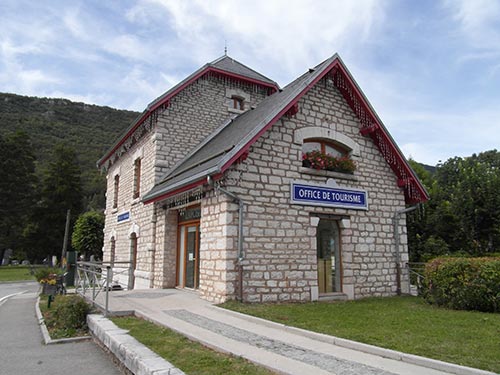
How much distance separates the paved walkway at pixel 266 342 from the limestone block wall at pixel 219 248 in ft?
1.44

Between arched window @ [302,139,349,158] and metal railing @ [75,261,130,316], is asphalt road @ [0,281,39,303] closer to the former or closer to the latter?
metal railing @ [75,261,130,316]

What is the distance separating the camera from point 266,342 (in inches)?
197

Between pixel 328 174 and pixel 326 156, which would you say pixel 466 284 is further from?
pixel 326 156

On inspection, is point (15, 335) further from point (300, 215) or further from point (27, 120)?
point (27, 120)

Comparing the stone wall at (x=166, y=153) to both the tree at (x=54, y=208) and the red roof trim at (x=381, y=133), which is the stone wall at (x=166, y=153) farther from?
the tree at (x=54, y=208)

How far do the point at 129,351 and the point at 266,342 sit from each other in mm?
1713

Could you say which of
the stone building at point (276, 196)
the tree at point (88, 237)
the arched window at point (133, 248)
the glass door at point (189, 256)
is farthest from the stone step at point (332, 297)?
the tree at point (88, 237)

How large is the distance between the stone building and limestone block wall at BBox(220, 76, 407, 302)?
3 centimetres

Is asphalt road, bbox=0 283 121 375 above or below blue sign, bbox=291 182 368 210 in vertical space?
below

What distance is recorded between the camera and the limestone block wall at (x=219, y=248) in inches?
306

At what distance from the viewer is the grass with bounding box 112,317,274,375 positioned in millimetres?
3930

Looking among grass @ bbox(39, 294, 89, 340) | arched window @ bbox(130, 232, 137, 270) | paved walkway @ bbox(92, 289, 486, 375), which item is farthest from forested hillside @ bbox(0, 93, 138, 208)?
paved walkway @ bbox(92, 289, 486, 375)

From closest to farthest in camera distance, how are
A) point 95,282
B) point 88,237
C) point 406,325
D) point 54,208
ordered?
point 406,325 < point 95,282 < point 88,237 < point 54,208

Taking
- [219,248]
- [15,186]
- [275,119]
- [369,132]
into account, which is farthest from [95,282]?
[15,186]
